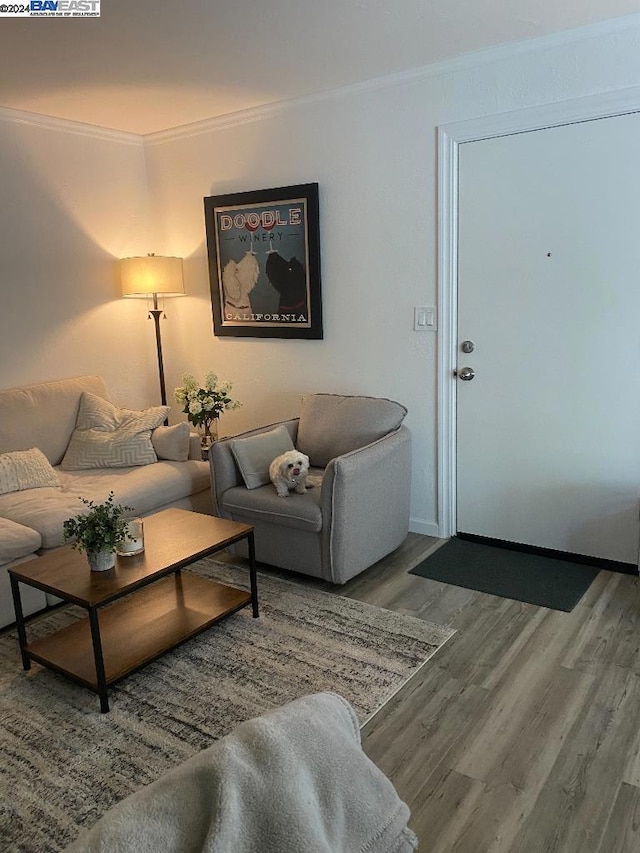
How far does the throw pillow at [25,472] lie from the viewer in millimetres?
3533

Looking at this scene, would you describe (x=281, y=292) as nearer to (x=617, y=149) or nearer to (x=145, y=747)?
(x=617, y=149)

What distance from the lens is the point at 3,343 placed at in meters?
4.04

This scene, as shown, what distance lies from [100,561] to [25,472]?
51.8 inches

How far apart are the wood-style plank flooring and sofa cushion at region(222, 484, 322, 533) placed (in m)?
0.45

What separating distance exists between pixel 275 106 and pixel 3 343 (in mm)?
2116

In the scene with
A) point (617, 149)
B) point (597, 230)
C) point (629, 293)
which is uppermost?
point (617, 149)

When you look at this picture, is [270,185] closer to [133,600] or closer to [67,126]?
[67,126]

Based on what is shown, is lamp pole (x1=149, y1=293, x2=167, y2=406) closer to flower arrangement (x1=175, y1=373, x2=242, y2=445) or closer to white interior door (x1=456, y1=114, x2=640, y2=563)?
flower arrangement (x1=175, y1=373, x2=242, y2=445)

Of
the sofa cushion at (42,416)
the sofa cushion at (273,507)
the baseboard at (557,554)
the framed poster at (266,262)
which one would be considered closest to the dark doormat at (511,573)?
the baseboard at (557,554)

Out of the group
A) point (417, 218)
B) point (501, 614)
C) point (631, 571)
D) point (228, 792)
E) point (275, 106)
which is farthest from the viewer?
point (275, 106)

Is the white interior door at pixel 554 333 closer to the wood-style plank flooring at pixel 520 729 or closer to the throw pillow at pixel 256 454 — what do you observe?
the wood-style plank flooring at pixel 520 729

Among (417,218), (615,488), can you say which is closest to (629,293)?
(615,488)

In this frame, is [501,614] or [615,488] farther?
[615,488]

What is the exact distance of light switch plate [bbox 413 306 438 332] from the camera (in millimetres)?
3643
